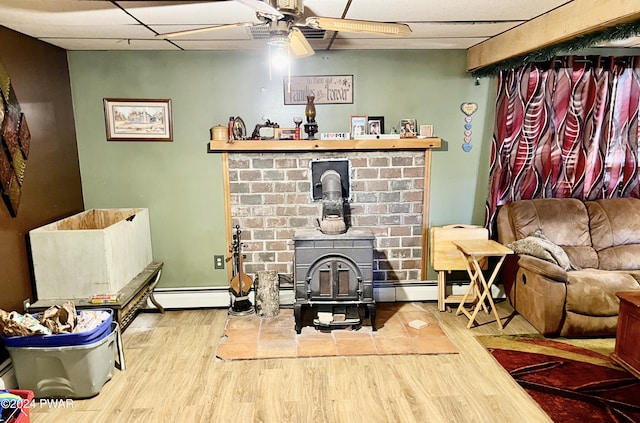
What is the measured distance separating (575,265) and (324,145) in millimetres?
2291

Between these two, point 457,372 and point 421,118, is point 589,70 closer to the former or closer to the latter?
point 421,118

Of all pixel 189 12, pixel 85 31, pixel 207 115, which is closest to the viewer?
pixel 189 12

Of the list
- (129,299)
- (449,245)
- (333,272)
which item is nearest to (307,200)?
(333,272)

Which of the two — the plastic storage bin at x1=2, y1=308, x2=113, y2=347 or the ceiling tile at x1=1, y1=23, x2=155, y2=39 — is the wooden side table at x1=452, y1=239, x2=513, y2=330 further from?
the ceiling tile at x1=1, y1=23, x2=155, y2=39

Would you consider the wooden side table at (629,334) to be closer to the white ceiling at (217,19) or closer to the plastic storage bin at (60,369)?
the white ceiling at (217,19)

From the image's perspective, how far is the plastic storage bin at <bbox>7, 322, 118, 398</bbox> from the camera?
8.12ft

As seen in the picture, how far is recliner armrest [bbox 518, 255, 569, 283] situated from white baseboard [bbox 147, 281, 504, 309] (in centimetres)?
76

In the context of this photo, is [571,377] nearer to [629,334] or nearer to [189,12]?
[629,334]

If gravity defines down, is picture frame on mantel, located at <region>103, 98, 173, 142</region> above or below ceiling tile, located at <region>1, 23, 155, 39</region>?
below

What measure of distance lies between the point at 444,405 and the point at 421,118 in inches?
91.7

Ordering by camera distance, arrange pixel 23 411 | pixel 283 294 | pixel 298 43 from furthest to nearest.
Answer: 1. pixel 283 294
2. pixel 298 43
3. pixel 23 411

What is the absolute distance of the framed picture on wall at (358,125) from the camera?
3680 mm

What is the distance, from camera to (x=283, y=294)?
390 cm

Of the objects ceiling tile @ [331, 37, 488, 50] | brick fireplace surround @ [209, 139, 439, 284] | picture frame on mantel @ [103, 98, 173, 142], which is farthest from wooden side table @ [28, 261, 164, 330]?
ceiling tile @ [331, 37, 488, 50]
